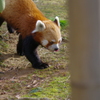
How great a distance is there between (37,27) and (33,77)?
996 mm

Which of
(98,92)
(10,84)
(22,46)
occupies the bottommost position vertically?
(10,84)

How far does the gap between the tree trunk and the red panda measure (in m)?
3.92

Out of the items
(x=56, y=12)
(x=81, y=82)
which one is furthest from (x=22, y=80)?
(x=56, y=12)

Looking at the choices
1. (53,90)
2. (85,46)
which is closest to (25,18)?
(53,90)

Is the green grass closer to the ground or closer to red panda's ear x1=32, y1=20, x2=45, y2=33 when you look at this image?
the ground

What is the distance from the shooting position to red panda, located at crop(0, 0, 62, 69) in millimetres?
4531

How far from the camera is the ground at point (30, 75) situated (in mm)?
3352

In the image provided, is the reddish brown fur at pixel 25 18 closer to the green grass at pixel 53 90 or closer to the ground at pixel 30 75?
the ground at pixel 30 75

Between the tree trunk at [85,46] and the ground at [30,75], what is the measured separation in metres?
2.60

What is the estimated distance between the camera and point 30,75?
13.6ft

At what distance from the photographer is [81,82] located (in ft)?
1.89

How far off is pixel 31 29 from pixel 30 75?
0.99 metres

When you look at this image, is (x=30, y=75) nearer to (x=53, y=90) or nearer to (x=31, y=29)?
(x=53, y=90)

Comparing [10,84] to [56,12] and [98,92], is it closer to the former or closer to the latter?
[98,92]
